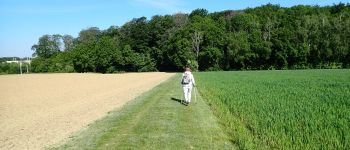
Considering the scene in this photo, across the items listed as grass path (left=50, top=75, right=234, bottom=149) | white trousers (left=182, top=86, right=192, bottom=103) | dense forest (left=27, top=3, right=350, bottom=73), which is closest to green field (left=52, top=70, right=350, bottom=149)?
grass path (left=50, top=75, right=234, bottom=149)

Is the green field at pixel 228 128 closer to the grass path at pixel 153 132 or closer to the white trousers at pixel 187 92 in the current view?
the grass path at pixel 153 132

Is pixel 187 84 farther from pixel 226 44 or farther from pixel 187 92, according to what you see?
pixel 226 44

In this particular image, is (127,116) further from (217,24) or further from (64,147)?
(217,24)

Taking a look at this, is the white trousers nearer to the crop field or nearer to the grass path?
the grass path

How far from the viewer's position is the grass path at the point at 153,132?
11422 millimetres

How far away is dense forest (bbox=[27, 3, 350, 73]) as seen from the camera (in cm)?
9119

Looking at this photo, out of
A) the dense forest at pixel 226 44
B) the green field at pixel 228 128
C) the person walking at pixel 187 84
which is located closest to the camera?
the green field at pixel 228 128

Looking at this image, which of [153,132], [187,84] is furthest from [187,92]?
[153,132]

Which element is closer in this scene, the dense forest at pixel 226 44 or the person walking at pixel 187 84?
the person walking at pixel 187 84

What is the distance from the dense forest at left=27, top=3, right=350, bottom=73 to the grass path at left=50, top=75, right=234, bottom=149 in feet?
244

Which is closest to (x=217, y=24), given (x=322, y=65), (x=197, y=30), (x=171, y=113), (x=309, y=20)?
(x=197, y=30)

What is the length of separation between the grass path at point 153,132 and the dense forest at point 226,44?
244 feet

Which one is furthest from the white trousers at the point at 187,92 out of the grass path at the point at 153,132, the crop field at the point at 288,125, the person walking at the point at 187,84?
the crop field at the point at 288,125

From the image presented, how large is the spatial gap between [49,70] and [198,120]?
12199 cm
